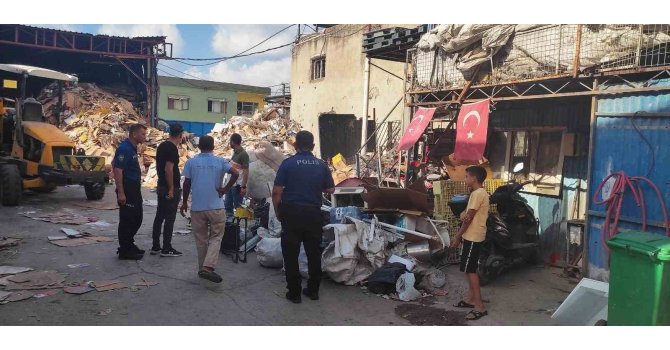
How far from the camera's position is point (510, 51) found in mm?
7098

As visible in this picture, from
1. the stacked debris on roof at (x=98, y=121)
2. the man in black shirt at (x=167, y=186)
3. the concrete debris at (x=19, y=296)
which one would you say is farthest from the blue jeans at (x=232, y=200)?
the stacked debris on roof at (x=98, y=121)

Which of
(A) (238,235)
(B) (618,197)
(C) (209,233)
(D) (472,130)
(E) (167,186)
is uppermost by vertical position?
(D) (472,130)

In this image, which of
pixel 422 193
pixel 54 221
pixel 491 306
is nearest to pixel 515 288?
pixel 491 306

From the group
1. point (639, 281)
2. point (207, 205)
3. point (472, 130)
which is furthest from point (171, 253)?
point (639, 281)

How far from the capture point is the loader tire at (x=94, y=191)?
36.2 ft

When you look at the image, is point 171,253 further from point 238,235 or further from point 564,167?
point 564,167

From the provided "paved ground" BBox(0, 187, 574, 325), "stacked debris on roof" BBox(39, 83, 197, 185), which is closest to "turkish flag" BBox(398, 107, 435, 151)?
"paved ground" BBox(0, 187, 574, 325)

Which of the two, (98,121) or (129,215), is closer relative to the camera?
(129,215)

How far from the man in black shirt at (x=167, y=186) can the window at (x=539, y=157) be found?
18.2 feet

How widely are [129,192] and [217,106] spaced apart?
111ft

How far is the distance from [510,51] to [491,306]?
3.95m

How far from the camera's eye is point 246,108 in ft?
132

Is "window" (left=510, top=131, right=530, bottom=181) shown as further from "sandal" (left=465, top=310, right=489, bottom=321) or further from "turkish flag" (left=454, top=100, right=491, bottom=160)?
"sandal" (left=465, top=310, right=489, bottom=321)

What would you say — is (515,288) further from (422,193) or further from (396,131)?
(396,131)
